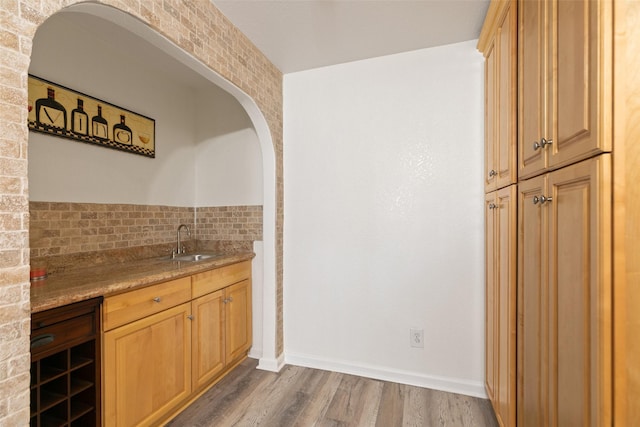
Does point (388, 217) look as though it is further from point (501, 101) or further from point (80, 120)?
point (80, 120)

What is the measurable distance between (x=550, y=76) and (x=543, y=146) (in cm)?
23

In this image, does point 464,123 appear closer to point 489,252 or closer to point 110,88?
point 489,252

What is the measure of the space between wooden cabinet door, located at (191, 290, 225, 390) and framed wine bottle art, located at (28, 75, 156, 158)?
1.31m

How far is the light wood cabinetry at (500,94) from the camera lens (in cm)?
143

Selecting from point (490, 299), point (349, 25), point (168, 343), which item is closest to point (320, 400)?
point (168, 343)

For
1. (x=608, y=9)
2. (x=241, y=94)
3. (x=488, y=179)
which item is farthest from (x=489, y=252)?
(x=241, y=94)

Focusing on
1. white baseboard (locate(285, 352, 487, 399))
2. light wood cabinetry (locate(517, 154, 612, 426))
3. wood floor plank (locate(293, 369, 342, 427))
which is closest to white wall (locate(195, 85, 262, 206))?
white baseboard (locate(285, 352, 487, 399))

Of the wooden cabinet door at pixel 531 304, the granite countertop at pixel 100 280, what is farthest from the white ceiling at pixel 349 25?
the granite countertop at pixel 100 280

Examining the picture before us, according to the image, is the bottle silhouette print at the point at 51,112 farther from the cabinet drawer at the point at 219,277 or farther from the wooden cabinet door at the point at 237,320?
the wooden cabinet door at the point at 237,320

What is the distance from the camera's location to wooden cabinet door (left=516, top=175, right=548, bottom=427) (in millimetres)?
1123

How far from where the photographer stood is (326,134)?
2.53 meters

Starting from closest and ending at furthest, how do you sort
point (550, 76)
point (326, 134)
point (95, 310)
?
point (550, 76), point (95, 310), point (326, 134)

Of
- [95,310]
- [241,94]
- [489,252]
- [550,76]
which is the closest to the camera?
[550,76]

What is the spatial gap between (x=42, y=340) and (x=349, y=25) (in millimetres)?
2290
